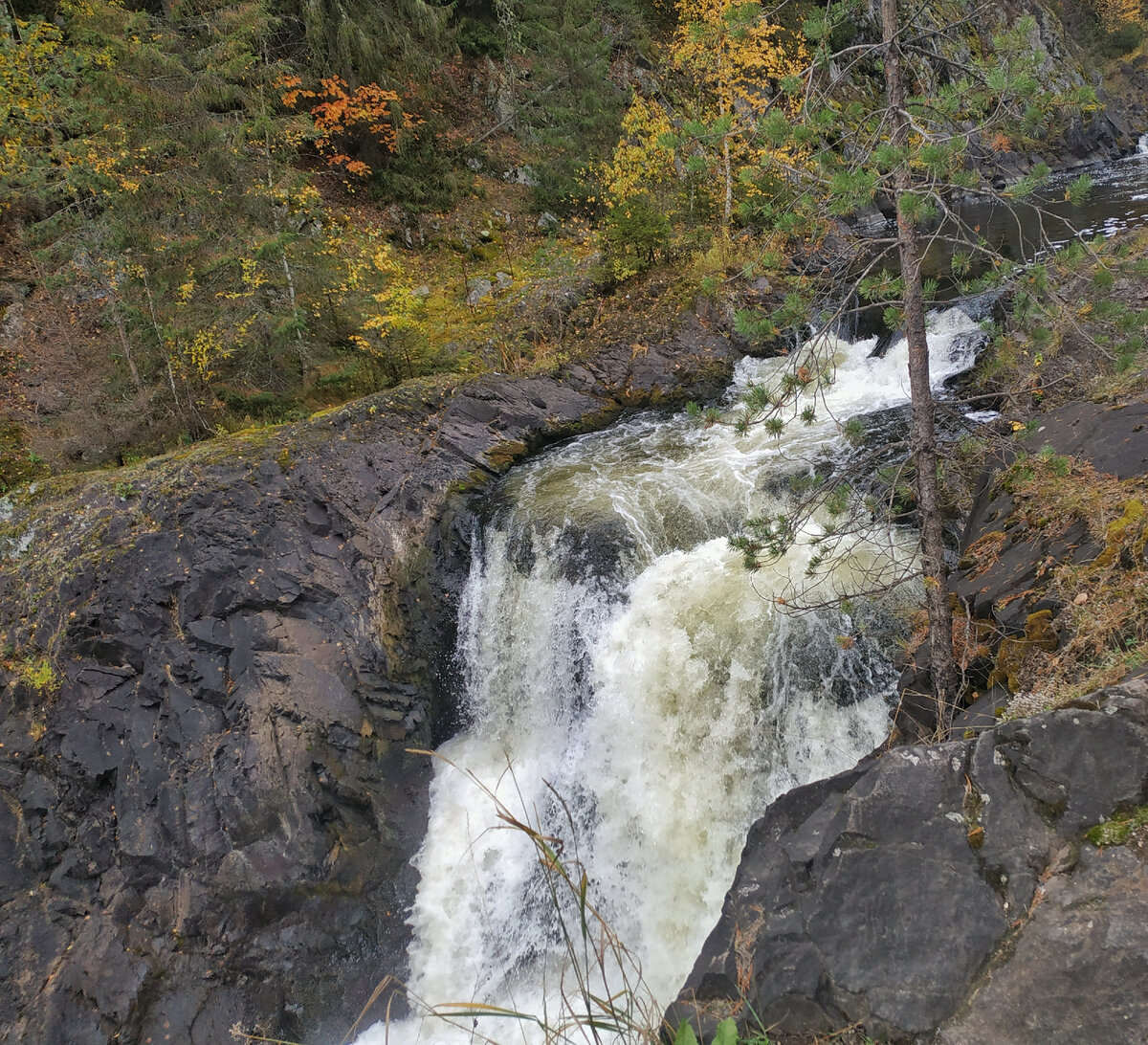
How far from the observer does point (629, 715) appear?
Result: 22.6 ft

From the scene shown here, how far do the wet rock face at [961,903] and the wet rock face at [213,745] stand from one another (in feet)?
15.5

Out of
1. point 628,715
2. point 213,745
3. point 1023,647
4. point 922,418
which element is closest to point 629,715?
point 628,715

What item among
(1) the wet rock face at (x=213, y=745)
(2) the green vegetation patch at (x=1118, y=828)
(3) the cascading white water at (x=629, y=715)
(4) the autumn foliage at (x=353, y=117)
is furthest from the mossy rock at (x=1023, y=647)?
(4) the autumn foliage at (x=353, y=117)

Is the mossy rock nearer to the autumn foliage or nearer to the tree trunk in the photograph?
the tree trunk

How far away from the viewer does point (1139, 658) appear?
10.7 ft

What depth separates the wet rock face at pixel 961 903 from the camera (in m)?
2.35

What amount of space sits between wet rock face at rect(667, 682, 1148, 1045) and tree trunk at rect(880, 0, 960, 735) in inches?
49.9

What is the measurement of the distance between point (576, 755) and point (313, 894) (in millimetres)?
3081

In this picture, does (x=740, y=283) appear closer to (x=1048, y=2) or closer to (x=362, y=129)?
(x=362, y=129)

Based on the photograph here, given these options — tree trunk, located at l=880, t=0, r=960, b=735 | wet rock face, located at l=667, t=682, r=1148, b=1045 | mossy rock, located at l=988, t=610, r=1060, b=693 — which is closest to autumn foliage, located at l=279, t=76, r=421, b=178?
tree trunk, located at l=880, t=0, r=960, b=735

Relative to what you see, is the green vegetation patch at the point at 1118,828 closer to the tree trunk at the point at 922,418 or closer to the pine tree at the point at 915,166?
the tree trunk at the point at 922,418

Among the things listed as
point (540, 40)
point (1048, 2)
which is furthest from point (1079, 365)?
point (1048, 2)

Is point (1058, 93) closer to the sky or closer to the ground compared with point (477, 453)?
closer to the sky

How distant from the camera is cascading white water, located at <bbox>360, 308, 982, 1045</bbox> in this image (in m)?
5.98
